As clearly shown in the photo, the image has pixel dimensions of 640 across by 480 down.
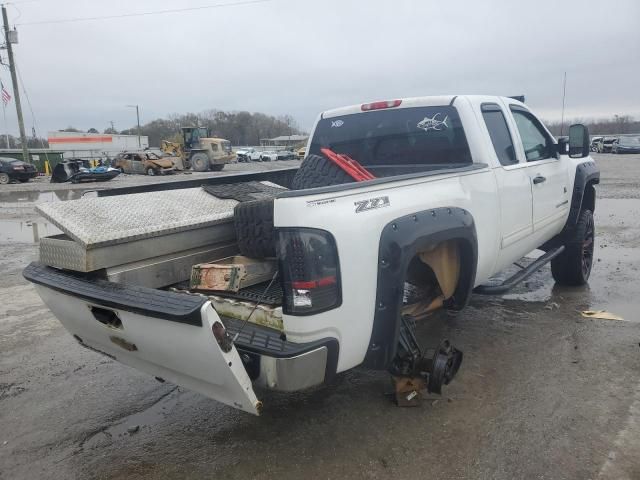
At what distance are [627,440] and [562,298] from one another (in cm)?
287

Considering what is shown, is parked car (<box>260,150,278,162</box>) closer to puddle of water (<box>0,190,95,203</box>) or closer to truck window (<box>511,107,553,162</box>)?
puddle of water (<box>0,190,95,203</box>)


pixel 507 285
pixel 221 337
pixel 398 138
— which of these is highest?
pixel 398 138

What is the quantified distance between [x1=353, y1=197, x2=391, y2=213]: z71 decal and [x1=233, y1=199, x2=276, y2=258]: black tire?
694 millimetres

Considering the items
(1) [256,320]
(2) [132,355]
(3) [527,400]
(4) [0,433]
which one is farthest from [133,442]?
(3) [527,400]

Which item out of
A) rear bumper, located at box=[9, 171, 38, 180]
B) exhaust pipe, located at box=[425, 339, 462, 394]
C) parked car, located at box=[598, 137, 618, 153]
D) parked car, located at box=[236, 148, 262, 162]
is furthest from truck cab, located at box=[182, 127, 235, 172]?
exhaust pipe, located at box=[425, 339, 462, 394]

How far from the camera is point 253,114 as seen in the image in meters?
116

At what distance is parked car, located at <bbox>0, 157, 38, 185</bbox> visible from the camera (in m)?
28.4

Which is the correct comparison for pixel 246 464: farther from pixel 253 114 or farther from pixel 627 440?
pixel 253 114

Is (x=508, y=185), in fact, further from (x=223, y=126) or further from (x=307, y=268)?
(x=223, y=126)

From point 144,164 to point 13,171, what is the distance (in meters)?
7.85

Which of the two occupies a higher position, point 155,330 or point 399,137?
point 399,137

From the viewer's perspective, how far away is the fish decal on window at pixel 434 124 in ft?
13.8

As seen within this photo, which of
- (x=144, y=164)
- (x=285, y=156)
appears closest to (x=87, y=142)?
(x=285, y=156)

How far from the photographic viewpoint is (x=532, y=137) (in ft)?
16.5
